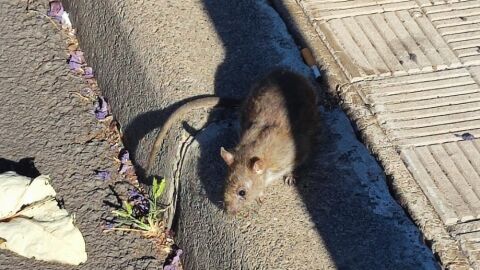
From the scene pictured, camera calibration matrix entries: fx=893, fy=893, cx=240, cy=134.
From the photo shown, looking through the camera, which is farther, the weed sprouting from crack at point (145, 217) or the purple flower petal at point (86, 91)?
the purple flower petal at point (86, 91)

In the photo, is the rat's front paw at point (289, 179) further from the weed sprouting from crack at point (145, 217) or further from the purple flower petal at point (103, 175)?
the purple flower petal at point (103, 175)

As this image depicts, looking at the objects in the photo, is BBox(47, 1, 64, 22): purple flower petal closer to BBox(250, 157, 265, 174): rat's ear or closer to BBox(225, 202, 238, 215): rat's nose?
BBox(250, 157, 265, 174): rat's ear

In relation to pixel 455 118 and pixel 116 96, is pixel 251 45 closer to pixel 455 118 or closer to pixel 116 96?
pixel 116 96

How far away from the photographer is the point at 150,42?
5.52m

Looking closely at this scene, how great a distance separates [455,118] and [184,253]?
5.60 feet

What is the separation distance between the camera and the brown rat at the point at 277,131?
4766 mm

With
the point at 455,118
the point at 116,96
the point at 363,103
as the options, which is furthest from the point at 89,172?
the point at 455,118

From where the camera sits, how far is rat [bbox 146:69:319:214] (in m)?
4.76

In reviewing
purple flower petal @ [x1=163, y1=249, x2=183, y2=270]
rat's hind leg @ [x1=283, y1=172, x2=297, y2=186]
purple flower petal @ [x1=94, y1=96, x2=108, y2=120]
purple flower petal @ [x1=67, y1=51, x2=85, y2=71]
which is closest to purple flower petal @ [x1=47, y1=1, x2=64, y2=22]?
purple flower petal @ [x1=67, y1=51, x2=85, y2=71]

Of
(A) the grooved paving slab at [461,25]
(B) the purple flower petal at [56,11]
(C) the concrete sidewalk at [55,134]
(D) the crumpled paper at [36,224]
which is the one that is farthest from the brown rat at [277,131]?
(B) the purple flower petal at [56,11]

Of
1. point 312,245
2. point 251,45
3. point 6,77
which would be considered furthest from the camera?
point 6,77

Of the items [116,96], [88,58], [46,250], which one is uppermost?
[88,58]

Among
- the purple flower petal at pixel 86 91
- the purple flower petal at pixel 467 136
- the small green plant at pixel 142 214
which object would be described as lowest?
the purple flower petal at pixel 467 136

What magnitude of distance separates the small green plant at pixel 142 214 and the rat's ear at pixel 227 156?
18.6 inches
